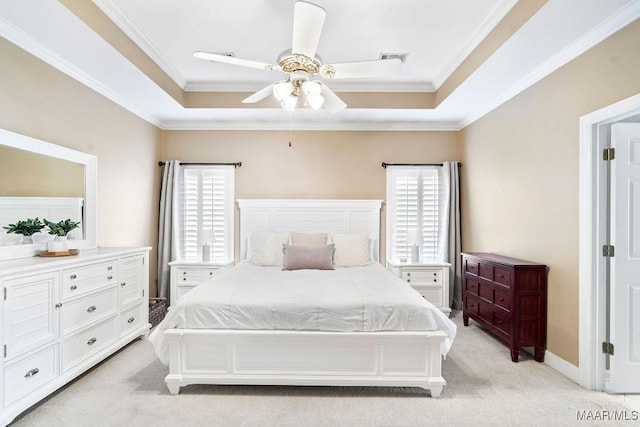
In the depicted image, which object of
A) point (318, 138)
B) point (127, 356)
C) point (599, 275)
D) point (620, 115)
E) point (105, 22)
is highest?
point (105, 22)

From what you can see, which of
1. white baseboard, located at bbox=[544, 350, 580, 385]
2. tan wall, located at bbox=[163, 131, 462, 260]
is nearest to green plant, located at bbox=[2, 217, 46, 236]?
tan wall, located at bbox=[163, 131, 462, 260]

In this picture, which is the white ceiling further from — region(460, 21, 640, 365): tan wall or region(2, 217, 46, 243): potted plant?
region(2, 217, 46, 243): potted plant

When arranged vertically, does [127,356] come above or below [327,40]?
below

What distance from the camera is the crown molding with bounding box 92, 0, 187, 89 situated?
2.59 meters

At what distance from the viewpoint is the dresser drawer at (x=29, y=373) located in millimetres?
2061

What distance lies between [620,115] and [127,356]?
14.8 ft

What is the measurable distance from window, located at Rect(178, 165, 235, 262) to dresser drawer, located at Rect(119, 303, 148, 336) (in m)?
1.40

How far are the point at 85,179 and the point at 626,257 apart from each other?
4716 mm

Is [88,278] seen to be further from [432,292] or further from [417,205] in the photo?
[417,205]

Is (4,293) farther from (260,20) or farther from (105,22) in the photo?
(260,20)

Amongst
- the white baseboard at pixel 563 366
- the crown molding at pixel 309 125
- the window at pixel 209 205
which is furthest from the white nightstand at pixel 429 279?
the window at pixel 209 205

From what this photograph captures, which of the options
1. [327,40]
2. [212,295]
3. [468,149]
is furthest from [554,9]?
[212,295]

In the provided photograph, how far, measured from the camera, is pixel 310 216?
15.9ft

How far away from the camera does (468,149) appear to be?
15.4 ft
